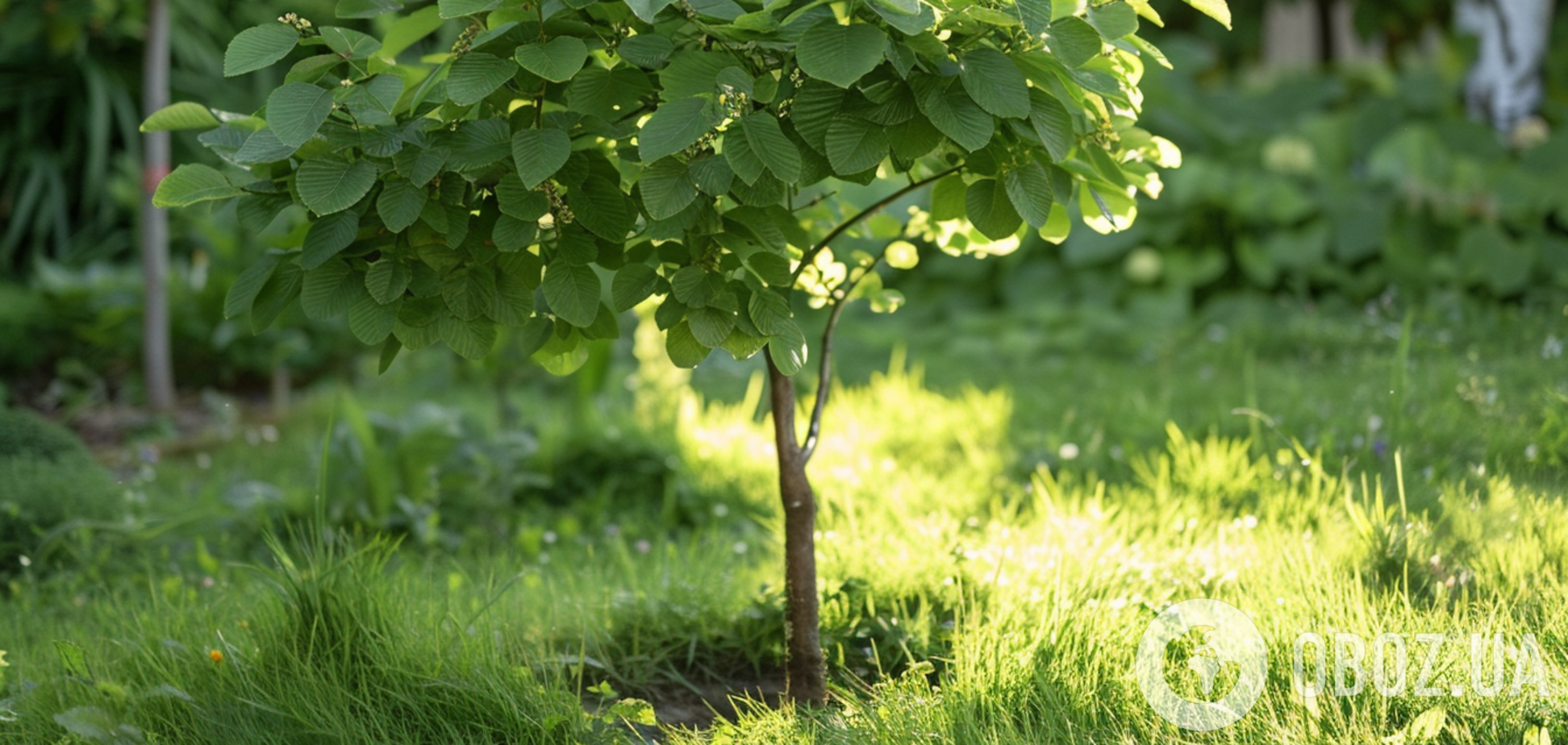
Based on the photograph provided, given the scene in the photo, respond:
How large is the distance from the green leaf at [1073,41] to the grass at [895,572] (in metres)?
0.90

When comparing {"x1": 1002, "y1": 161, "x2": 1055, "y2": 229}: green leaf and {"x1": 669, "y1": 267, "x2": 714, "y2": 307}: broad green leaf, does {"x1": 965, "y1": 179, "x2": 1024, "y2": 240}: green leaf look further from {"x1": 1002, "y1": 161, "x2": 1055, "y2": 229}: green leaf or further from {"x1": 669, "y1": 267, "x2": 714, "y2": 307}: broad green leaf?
{"x1": 669, "y1": 267, "x2": 714, "y2": 307}: broad green leaf

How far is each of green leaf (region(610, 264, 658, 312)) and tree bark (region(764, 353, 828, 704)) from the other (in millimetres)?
348

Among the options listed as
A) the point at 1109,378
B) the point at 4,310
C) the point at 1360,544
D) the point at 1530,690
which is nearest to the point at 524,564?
the point at 1360,544

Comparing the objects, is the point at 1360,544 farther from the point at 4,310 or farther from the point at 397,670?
the point at 4,310

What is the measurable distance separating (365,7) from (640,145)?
19.7 inches

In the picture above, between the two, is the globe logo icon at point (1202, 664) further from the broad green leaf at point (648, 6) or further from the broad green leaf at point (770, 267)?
the broad green leaf at point (648, 6)

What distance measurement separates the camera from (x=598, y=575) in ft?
9.19

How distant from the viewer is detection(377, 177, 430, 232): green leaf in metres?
1.65

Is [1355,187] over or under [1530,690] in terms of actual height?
over

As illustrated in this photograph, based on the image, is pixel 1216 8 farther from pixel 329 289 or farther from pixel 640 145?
pixel 329 289

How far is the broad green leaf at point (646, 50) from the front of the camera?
164 cm

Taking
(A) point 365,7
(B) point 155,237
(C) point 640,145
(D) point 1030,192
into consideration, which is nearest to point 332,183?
(A) point 365,7

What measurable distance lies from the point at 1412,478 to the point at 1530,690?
105 centimetres

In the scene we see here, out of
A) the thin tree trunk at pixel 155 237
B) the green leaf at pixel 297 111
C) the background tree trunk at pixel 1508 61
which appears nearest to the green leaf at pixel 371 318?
the green leaf at pixel 297 111
